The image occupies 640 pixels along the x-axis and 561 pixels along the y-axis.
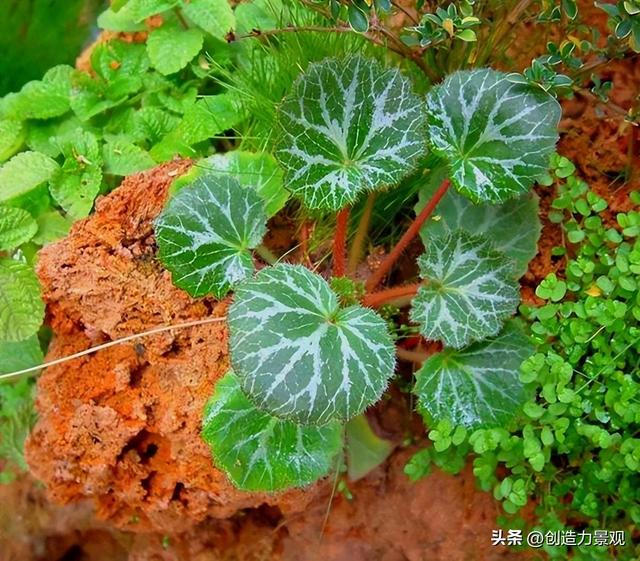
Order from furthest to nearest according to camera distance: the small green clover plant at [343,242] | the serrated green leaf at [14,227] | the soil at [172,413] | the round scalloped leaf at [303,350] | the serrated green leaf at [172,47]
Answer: the serrated green leaf at [172,47] < the serrated green leaf at [14,227] < the soil at [172,413] < the small green clover plant at [343,242] < the round scalloped leaf at [303,350]

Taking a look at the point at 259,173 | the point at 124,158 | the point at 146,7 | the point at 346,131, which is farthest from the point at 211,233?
the point at 146,7

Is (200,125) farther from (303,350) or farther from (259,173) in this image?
(303,350)

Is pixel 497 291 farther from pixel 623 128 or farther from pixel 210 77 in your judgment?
pixel 210 77

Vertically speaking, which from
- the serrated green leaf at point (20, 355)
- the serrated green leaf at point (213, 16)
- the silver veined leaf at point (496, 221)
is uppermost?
the silver veined leaf at point (496, 221)

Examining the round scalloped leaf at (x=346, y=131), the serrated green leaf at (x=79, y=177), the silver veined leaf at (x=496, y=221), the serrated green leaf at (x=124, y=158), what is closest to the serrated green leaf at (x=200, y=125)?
the serrated green leaf at (x=124, y=158)

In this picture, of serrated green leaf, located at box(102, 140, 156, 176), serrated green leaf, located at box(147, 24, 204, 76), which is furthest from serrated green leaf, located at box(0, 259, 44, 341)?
serrated green leaf, located at box(147, 24, 204, 76)

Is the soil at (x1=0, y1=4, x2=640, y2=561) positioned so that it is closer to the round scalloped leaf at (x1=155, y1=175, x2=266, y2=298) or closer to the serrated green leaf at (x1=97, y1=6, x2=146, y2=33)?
the round scalloped leaf at (x1=155, y1=175, x2=266, y2=298)

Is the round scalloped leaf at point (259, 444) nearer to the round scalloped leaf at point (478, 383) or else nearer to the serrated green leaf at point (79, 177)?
the round scalloped leaf at point (478, 383)
